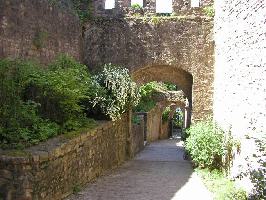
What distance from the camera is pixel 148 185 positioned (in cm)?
838

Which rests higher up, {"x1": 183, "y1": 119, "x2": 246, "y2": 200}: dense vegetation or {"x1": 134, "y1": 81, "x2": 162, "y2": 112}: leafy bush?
{"x1": 134, "y1": 81, "x2": 162, "y2": 112}: leafy bush

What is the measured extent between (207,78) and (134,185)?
5.55 m

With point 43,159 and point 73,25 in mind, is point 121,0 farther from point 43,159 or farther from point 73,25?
point 43,159

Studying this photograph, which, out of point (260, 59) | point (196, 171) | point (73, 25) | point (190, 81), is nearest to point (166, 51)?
point (190, 81)

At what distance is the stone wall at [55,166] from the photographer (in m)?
5.57

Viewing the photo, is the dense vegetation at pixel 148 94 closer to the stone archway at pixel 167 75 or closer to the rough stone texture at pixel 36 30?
the stone archway at pixel 167 75

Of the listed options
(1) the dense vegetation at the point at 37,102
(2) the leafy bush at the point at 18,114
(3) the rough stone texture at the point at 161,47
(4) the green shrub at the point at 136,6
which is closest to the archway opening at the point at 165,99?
(3) the rough stone texture at the point at 161,47

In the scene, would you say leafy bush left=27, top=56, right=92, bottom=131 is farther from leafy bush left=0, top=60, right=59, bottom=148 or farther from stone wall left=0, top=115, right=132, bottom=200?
stone wall left=0, top=115, right=132, bottom=200

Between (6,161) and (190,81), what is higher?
(190,81)

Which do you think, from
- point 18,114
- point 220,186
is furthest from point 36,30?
point 220,186

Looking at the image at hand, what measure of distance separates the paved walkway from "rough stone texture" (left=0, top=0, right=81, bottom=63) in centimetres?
345

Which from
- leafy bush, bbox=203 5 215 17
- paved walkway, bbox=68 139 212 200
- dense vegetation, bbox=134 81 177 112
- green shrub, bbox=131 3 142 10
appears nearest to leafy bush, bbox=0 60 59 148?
paved walkway, bbox=68 139 212 200

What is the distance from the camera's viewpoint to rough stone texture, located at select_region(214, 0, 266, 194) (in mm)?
6668

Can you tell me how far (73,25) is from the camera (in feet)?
40.6
